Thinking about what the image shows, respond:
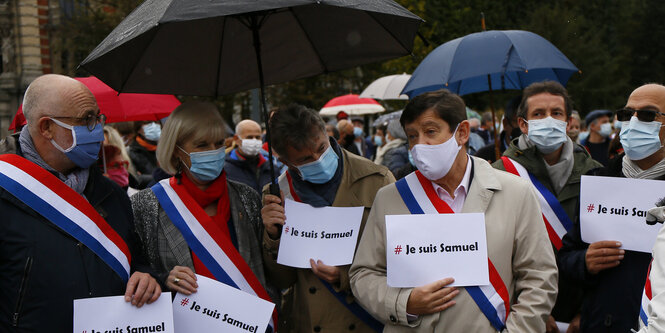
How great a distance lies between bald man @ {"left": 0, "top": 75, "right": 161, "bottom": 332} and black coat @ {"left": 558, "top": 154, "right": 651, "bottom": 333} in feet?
6.99

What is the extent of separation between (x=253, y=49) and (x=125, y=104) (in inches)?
84.0

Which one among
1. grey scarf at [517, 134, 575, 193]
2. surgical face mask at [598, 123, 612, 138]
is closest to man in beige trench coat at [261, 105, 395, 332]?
grey scarf at [517, 134, 575, 193]

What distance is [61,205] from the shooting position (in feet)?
9.61

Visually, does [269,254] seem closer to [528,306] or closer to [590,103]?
[528,306]

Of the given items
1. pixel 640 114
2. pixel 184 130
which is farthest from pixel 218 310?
pixel 640 114

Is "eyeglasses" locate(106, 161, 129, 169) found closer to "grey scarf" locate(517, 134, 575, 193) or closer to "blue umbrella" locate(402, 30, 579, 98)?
"blue umbrella" locate(402, 30, 579, 98)

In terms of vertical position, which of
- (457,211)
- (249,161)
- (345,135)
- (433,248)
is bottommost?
(345,135)

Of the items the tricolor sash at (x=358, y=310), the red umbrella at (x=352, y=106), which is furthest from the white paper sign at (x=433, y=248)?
the red umbrella at (x=352, y=106)

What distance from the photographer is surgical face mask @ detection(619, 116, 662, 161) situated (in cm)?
329

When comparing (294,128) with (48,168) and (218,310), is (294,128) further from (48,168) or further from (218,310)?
(48,168)

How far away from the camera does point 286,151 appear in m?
3.64

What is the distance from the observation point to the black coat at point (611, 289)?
3.21 m

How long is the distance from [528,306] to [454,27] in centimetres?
1744

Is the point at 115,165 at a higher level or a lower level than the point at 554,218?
lower
